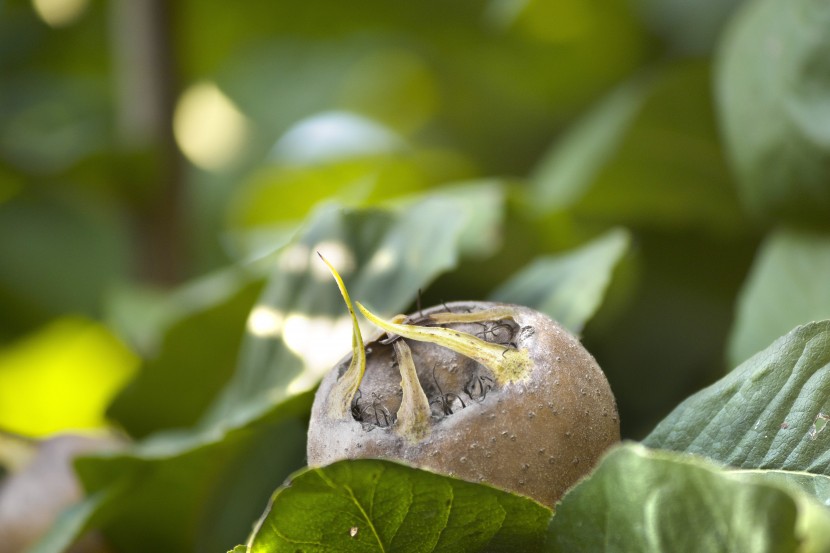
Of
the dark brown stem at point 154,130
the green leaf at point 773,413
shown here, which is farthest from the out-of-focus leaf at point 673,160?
the dark brown stem at point 154,130

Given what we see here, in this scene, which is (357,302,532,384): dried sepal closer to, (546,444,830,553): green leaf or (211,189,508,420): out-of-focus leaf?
(546,444,830,553): green leaf

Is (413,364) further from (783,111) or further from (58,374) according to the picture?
(58,374)

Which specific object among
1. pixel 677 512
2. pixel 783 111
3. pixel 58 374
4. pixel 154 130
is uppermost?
pixel 154 130

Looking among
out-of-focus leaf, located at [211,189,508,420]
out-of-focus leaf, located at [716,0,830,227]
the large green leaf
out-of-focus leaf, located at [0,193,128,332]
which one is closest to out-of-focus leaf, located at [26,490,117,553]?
the large green leaf

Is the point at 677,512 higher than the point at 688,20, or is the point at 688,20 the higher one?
the point at 688,20

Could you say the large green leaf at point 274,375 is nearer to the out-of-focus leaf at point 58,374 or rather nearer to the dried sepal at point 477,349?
the dried sepal at point 477,349

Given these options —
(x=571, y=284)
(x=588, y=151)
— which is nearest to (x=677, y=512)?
(x=571, y=284)

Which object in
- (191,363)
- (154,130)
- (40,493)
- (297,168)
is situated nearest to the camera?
(40,493)

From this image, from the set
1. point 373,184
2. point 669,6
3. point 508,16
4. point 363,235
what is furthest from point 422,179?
point 363,235
